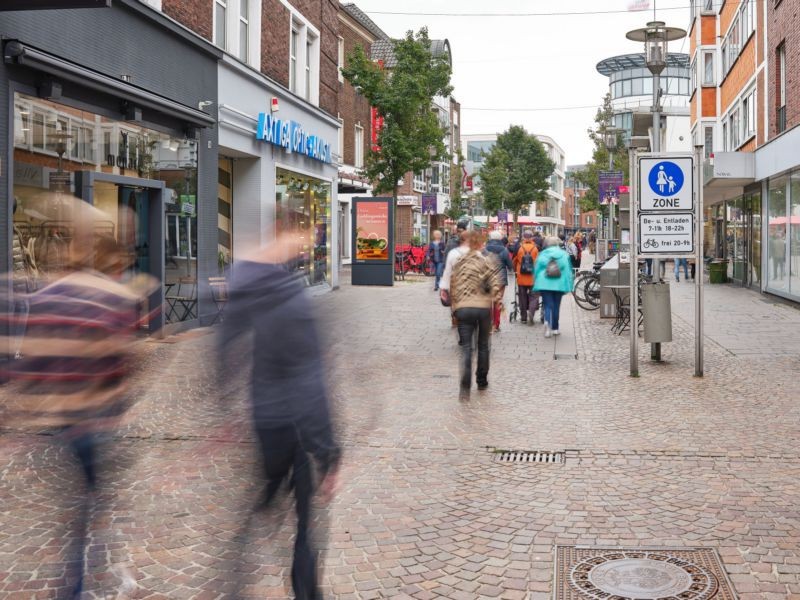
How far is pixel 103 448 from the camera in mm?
4160

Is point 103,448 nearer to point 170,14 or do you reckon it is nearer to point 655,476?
point 655,476

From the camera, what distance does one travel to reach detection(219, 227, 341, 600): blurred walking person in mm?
3725

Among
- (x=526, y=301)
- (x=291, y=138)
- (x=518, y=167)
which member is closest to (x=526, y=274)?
(x=526, y=301)

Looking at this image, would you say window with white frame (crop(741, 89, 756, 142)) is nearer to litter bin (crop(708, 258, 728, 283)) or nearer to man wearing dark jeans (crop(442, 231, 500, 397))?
litter bin (crop(708, 258, 728, 283))

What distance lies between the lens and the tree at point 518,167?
234ft

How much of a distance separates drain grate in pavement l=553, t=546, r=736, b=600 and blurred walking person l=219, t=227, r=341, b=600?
124 centimetres

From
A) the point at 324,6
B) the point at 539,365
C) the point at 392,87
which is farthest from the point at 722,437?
the point at 392,87

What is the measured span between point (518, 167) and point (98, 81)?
62.6m

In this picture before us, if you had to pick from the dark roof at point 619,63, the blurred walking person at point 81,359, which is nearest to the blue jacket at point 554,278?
the blurred walking person at point 81,359

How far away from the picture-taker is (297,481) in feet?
12.6

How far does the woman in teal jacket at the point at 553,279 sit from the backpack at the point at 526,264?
1654 mm

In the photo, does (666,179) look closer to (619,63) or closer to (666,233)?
(666,233)

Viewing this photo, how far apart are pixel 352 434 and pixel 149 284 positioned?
95.2 inches

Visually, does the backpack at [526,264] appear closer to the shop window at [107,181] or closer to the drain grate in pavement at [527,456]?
the shop window at [107,181]
